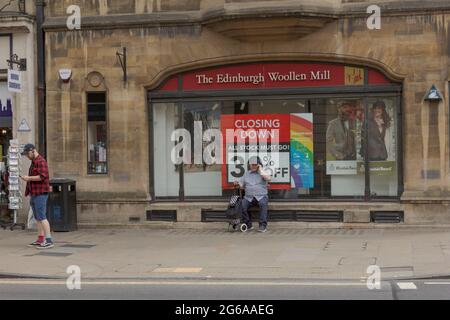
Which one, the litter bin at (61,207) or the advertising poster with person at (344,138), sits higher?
the advertising poster with person at (344,138)

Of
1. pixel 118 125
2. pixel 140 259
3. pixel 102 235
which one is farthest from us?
pixel 118 125

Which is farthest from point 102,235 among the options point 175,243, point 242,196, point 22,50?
point 22,50

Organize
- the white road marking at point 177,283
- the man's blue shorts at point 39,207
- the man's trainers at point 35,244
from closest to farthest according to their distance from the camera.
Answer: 1. the white road marking at point 177,283
2. the man's blue shorts at point 39,207
3. the man's trainers at point 35,244

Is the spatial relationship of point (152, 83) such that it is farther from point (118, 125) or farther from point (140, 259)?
point (140, 259)

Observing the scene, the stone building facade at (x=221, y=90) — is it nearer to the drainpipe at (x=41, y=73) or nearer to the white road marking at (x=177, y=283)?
the drainpipe at (x=41, y=73)

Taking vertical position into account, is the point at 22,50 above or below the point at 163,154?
above

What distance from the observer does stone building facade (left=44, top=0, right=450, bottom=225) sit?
1466 centimetres

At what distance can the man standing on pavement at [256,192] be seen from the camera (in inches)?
580

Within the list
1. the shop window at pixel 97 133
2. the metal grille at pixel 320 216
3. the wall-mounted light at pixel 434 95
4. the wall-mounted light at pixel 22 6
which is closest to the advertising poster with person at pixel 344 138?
the metal grille at pixel 320 216

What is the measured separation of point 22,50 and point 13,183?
3261 mm

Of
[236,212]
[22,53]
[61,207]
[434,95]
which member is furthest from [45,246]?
[434,95]

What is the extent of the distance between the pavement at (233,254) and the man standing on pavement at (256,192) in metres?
0.40

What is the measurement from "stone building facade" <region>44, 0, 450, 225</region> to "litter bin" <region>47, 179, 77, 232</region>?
0.61 meters

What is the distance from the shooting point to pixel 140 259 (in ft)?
38.2
